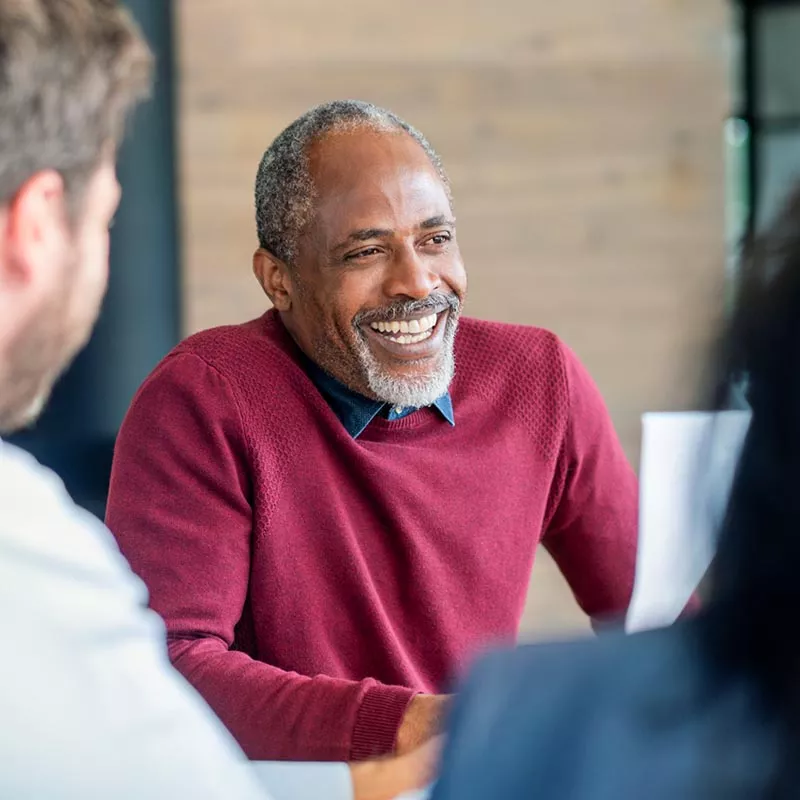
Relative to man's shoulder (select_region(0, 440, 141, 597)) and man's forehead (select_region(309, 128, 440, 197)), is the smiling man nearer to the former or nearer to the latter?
man's forehead (select_region(309, 128, 440, 197))

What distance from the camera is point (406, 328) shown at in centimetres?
171

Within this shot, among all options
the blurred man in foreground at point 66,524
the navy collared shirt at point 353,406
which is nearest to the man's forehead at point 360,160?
the navy collared shirt at point 353,406

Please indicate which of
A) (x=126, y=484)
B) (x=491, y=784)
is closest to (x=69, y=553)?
(x=491, y=784)

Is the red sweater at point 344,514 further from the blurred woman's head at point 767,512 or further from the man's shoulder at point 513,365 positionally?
the blurred woman's head at point 767,512

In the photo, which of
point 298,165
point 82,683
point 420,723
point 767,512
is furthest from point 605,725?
point 298,165

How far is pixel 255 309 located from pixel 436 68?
0.81 meters

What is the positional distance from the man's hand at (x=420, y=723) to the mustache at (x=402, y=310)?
599mm

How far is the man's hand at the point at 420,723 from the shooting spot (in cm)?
124

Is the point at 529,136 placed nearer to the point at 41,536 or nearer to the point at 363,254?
the point at 363,254

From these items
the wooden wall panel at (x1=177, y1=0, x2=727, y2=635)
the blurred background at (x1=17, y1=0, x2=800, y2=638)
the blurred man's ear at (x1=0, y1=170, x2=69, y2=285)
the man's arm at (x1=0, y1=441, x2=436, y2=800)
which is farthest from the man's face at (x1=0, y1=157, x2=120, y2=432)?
the wooden wall panel at (x1=177, y1=0, x2=727, y2=635)

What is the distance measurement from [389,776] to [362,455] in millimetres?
564

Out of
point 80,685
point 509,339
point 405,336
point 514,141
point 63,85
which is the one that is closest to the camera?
point 80,685

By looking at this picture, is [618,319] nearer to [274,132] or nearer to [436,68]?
[436,68]

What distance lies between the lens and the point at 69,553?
0.84m
